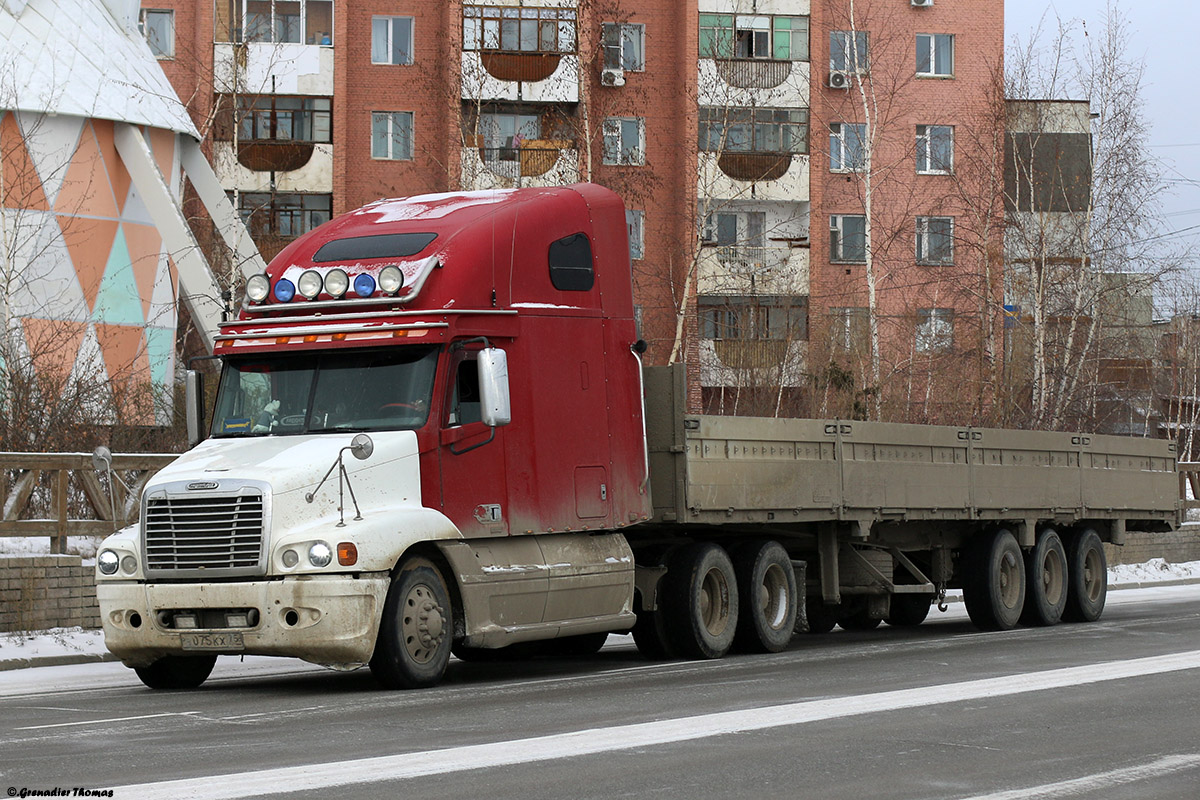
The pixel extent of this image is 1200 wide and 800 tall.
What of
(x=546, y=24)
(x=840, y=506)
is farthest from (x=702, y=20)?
(x=840, y=506)

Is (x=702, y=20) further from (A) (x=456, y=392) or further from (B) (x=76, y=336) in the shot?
(A) (x=456, y=392)

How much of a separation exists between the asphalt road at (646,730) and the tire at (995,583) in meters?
4.03

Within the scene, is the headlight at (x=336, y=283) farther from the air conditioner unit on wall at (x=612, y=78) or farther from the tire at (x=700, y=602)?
the air conditioner unit on wall at (x=612, y=78)

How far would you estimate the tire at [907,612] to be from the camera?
2112 centimetres

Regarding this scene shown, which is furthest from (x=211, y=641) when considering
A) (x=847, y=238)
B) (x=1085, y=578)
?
(x=847, y=238)

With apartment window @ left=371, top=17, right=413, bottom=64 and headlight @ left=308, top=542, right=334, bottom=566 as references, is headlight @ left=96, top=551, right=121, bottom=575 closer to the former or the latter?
headlight @ left=308, top=542, right=334, bottom=566

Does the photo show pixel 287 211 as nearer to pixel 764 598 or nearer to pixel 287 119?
pixel 287 119

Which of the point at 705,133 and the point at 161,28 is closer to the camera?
the point at 161,28

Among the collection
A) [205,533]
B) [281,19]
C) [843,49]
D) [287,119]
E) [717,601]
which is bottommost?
[717,601]

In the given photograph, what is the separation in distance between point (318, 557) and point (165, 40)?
41.4 metres

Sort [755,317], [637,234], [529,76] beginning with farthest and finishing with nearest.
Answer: [637,234]
[529,76]
[755,317]

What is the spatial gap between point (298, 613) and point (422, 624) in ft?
3.31

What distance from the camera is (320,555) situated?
1204cm

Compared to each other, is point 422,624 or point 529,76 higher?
point 529,76
